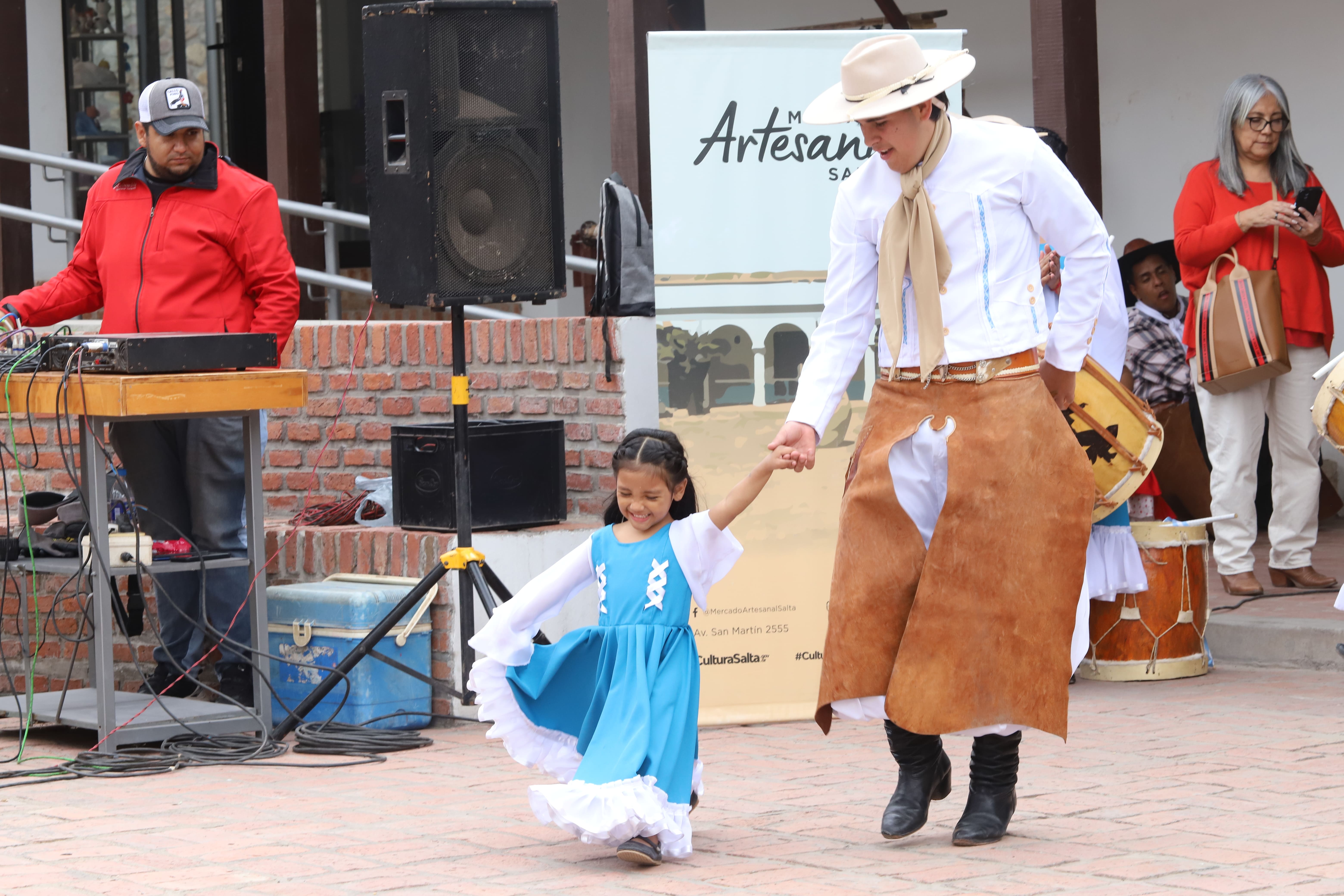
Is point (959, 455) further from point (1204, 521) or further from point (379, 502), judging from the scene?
point (379, 502)

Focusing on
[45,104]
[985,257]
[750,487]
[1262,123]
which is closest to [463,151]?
[750,487]

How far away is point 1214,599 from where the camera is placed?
7.04 m

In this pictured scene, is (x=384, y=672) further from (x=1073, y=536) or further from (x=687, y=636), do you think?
(x=1073, y=536)

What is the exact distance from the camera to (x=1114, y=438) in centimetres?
582

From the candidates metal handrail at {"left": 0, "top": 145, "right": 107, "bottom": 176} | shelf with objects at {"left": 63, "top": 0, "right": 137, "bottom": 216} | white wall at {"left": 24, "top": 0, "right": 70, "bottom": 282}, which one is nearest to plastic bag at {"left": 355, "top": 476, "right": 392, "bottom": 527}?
metal handrail at {"left": 0, "top": 145, "right": 107, "bottom": 176}

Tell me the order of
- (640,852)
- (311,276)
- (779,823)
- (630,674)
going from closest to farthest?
1. (640,852)
2. (630,674)
3. (779,823)
4. (311,276)

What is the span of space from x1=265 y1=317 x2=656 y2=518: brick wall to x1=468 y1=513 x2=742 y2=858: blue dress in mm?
2045

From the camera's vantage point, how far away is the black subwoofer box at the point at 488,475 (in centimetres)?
594

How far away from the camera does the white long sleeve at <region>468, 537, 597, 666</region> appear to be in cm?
411

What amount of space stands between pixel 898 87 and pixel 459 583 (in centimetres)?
252

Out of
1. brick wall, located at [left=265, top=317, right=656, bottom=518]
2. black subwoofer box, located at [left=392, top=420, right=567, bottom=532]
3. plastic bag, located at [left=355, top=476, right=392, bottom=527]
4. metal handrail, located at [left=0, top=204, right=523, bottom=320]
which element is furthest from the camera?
metal handrail, located at [left=0, top=204, right=523, bottom=320]

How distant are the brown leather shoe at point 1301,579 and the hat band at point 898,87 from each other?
12.6ft

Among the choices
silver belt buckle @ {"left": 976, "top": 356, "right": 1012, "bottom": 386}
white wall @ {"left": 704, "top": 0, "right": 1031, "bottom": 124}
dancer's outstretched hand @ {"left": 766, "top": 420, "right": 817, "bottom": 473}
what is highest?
white wall @ {"left": 704, "top": 0, "right": 1031, "bottom": 124}

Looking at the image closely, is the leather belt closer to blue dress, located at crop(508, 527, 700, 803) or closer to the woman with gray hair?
blue dress, located at crop(508, 527, 700, 803)
